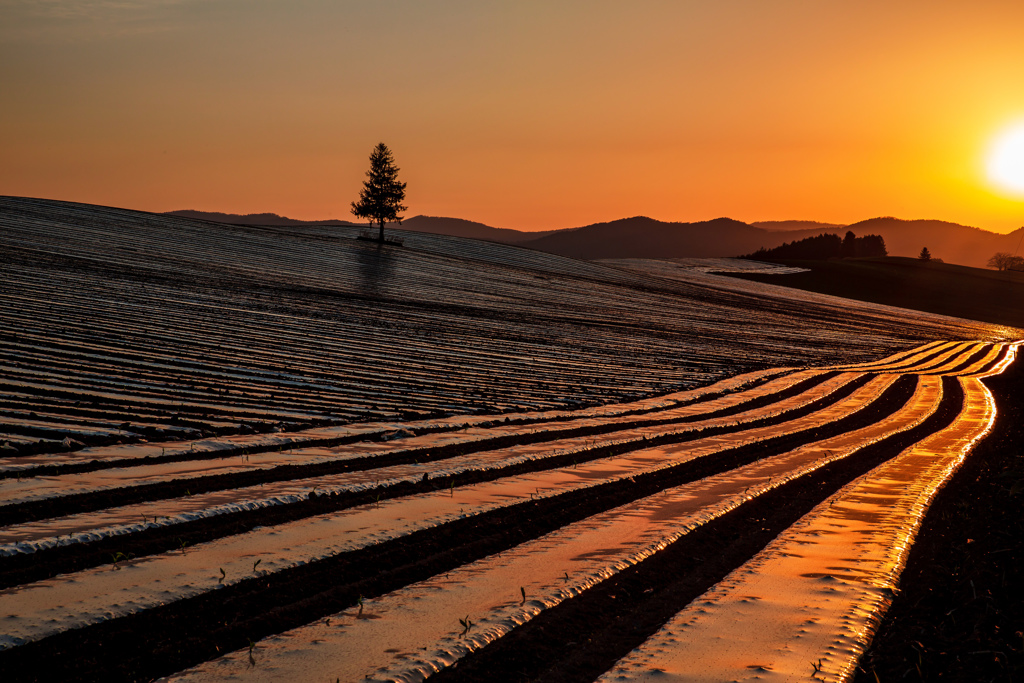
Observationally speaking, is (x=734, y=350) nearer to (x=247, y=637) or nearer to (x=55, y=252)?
(x=247, y=637)

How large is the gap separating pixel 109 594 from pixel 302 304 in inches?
823

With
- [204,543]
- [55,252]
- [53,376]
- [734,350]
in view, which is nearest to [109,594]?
[204,543]

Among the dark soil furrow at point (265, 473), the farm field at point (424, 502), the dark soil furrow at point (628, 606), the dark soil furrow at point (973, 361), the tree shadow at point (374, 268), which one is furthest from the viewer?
the tree shadow at point (374, 268)

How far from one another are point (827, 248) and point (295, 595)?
138 m

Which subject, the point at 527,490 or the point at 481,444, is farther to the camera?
the point at 481,444

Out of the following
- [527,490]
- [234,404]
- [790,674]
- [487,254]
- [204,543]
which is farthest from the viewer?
[487,254]

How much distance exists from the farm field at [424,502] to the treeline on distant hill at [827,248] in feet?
326

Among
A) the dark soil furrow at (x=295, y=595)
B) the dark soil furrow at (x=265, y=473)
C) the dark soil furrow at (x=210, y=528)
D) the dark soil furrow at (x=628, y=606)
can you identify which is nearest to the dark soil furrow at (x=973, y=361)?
the dark soil furrow at (x=265, y=473)

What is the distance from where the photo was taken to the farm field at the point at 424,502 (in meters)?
4.50

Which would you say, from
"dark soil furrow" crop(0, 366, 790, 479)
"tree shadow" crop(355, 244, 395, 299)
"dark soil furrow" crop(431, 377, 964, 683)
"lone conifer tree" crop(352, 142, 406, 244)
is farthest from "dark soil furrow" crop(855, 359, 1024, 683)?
"lone conifer tree" crop(352, 142, 406, 244)

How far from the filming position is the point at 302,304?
82.1 ft

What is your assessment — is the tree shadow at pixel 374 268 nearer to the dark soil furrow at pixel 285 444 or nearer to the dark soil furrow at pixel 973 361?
the dark soil furrow at pixel 285 444

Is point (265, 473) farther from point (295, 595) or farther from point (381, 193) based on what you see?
point (381, 193)

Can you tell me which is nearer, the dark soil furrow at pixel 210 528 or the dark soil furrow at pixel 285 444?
the dark soil furrow at pixel 210 528
